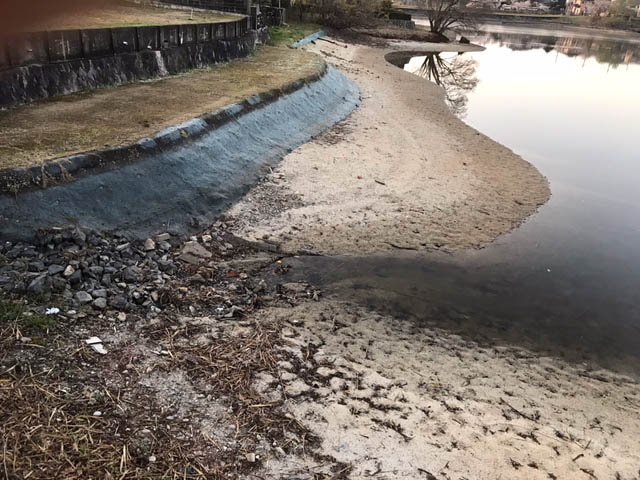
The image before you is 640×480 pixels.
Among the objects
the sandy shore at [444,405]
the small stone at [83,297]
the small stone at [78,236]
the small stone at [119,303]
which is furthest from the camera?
the small stone at [78,236]

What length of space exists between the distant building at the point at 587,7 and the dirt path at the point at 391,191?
302 feet

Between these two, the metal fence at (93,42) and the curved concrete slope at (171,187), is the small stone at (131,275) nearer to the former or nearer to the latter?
the curved concrete slope at (171,187)

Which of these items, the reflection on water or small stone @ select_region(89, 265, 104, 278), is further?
the reflection on water

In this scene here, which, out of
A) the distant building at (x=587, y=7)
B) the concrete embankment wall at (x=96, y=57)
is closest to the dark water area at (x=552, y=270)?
the concrete embankment wall at (x=96, y=57)

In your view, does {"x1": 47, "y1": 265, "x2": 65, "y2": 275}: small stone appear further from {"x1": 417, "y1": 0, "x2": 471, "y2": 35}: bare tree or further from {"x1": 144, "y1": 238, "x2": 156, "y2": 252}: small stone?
{"x1": 417, "y1": 0, "x2": 471, "y2": 35}: bare tree

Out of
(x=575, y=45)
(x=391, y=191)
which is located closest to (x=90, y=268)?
(x=391, y=191)

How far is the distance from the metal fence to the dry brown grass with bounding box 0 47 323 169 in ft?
2.59

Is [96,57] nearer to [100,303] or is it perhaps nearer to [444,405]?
[100,303]

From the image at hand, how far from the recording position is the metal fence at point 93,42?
8.61m

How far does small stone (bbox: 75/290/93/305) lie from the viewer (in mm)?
5355

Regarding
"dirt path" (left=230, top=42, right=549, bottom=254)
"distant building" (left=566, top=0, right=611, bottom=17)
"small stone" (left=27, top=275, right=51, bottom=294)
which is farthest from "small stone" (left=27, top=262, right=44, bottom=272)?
"distant building" (left=566, top=0, right=611, bottom=17)

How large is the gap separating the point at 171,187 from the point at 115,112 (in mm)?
2456

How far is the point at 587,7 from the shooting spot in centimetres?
9394

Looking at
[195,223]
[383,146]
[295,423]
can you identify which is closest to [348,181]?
[383,146]
